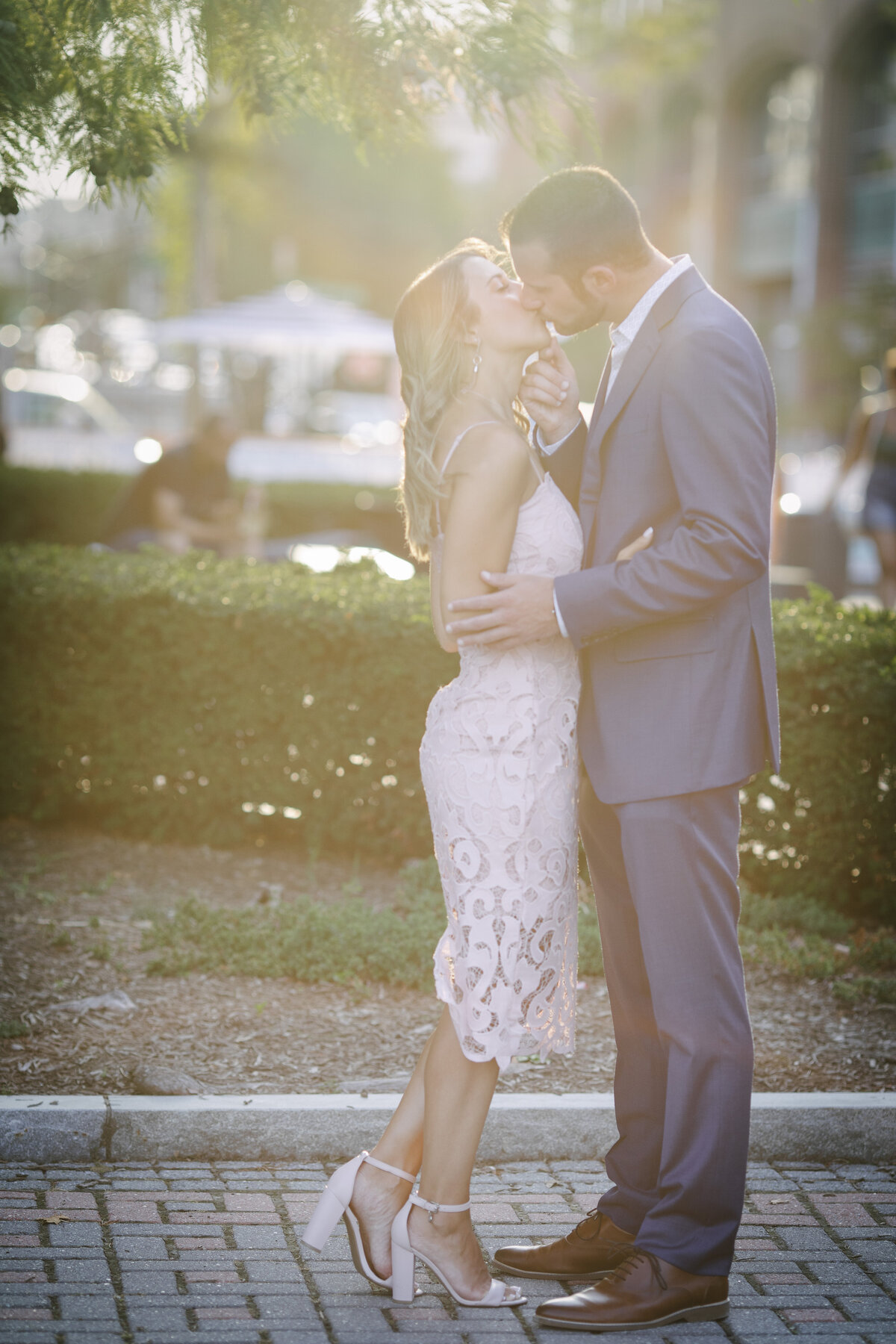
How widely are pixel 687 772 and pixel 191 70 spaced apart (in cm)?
266

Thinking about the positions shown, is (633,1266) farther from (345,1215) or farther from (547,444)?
(547,444)

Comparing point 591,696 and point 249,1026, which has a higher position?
point 591,696

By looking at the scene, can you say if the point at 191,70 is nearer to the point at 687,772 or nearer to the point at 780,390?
the point at 687,772

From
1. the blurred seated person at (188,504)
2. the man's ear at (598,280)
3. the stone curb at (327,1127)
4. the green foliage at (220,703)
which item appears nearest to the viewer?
the man's ear at (598,280)

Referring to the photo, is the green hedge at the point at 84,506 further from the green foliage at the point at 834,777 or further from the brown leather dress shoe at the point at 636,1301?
the brown leather dress shoe at the point at 636,1301

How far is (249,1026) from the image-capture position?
15.4 ft

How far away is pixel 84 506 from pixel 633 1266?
12.7 m

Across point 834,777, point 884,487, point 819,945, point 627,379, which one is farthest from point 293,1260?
point 884,487

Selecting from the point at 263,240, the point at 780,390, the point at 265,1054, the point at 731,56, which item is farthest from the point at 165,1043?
the point at 263,240

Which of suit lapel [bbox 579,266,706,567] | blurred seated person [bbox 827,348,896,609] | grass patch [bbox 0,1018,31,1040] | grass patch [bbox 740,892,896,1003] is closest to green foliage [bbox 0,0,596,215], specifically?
suit lapel [bbox 579,266,706,567]

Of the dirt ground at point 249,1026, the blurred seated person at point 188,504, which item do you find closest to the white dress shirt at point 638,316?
the dirt ground at point 249,1026

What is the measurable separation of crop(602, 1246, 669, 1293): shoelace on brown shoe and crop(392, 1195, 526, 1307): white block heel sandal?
22cm

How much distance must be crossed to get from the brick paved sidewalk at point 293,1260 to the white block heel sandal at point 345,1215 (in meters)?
0.07

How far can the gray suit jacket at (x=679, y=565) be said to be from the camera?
3.12 metres
